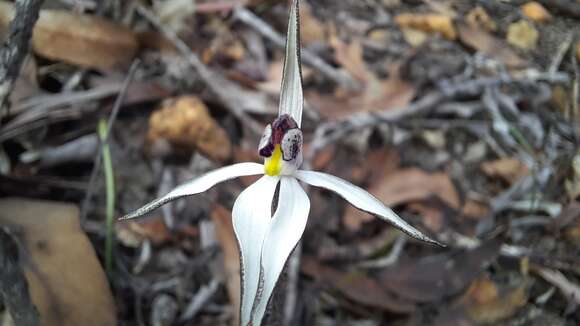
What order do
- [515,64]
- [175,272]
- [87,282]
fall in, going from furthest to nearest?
[515,64], [175,272], [87,282]

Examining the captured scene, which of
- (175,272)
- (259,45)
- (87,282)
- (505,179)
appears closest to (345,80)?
(259,45)

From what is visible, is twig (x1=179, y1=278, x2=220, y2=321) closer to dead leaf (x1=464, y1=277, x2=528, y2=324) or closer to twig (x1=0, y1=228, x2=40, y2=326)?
twig (x1=0, y1=228, x2=40, y2=326)

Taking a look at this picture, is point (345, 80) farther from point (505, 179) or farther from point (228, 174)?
point (228, 174)

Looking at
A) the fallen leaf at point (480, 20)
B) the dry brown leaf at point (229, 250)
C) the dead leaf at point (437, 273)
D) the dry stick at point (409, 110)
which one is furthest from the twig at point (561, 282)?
the fallen leaf at point (480, 20)

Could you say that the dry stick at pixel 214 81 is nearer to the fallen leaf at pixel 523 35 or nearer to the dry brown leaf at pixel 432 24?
the dry brown leaf at pixel 432 24

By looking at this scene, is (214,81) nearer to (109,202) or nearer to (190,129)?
(190,129)

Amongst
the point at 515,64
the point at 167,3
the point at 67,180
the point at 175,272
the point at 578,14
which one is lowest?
the point at 175,272
